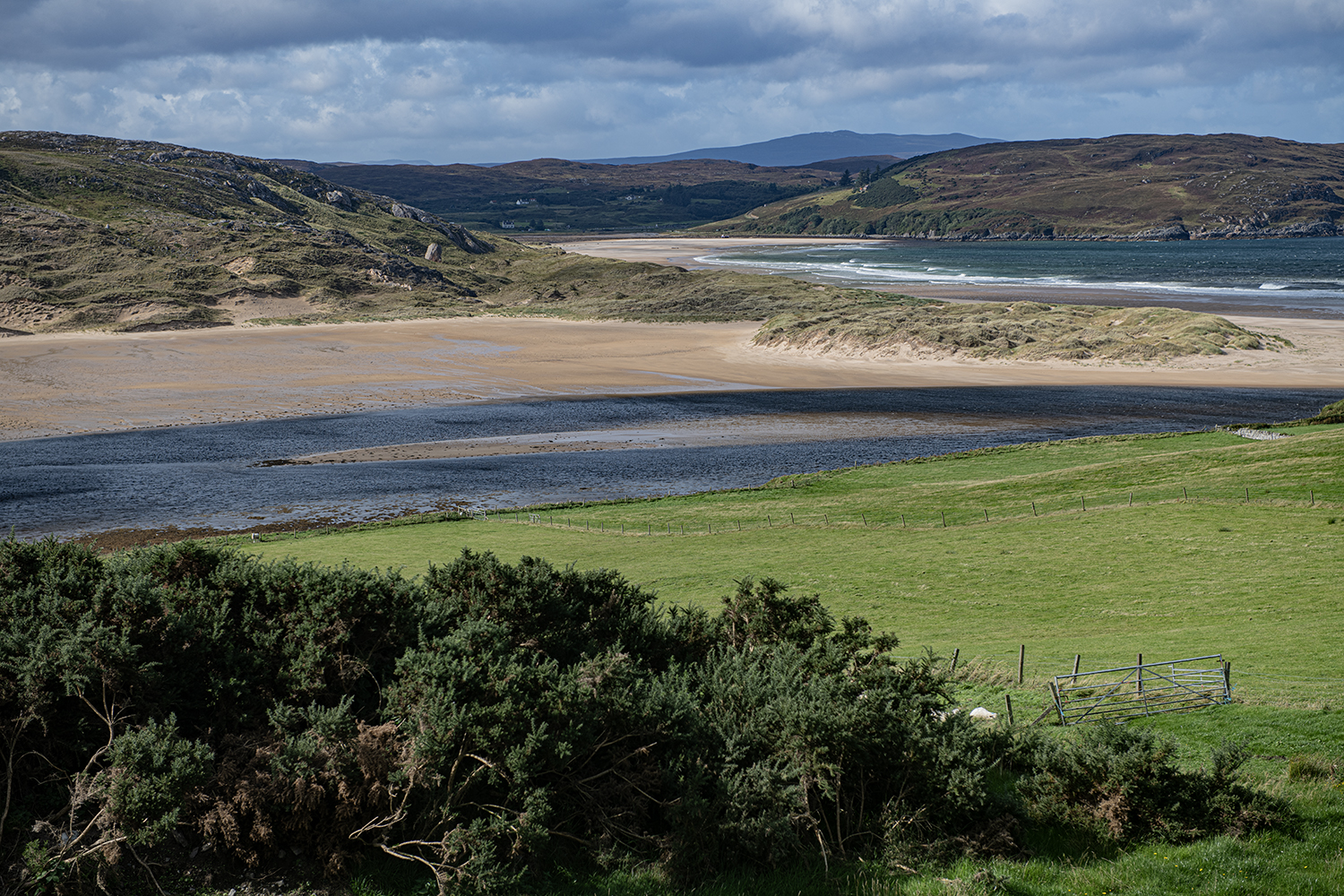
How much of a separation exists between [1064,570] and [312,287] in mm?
145274

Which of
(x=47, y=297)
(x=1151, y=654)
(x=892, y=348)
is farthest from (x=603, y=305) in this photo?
(x=1151, y=654)

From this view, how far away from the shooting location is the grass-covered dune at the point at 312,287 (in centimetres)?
11050

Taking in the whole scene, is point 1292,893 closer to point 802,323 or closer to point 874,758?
point 874,758

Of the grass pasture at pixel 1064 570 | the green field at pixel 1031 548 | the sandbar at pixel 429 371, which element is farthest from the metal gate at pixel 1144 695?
the sandbar at pixel 429 371

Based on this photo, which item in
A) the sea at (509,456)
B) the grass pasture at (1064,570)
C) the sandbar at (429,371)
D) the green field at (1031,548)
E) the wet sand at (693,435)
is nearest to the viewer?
the grass pasture at (1064,570)

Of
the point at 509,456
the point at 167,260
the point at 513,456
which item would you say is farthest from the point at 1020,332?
the point at 167,260

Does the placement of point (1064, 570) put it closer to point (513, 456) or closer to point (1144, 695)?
point (1144, 695)

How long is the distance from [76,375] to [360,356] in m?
28.8

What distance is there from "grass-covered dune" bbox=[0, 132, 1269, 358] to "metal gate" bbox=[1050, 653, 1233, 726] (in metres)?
92.1

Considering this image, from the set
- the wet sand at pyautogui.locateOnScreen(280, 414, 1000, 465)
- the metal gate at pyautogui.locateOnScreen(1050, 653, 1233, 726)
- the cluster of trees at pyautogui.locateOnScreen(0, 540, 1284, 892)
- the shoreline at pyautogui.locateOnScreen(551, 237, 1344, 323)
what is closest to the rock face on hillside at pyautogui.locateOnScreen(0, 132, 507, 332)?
the wet sand at pyautogui.locateOnScreen(280, 414, 1000, 465)

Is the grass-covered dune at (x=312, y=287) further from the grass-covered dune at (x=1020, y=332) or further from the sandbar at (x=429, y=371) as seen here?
the sandbar at (x=429, y=371)

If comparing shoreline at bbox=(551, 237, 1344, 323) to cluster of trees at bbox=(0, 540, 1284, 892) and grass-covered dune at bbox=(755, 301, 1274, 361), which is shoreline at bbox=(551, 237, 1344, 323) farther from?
cluster of trees at bbox=(0, 540, 1284, 892)

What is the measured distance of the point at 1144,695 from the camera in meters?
→ 17.0

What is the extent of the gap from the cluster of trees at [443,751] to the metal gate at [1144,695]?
4040 mm
